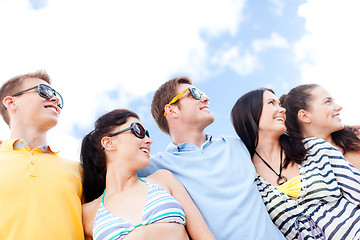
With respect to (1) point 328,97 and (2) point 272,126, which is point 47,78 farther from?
(1) point 328,97

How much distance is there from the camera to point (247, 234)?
3408 millimetres

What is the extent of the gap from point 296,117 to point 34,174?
389 centimetres

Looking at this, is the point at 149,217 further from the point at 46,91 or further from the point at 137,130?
the point at 46,91

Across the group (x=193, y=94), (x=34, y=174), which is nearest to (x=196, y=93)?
(x=193, y=94)

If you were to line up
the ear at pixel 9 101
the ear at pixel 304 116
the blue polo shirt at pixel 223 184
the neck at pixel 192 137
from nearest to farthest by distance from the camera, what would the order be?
the blue polo shirt at pixel 223 184 < the ear at pixel 9 101 < the neck at pixel 192 137 < the ear at pixel 304 116

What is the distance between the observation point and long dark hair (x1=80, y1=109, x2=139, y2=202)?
4.00m

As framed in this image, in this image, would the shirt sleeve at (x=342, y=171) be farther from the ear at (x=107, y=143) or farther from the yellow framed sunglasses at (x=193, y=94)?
the ear at (x=107, y=143)

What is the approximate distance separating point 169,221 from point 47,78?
10.3 ft

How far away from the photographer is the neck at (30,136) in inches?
166

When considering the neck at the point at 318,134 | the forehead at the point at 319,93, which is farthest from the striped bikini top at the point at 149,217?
the forehead at the point at 319,93

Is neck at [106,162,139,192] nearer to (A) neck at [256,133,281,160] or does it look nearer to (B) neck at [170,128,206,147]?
(B) neck at [170,128,206,147]

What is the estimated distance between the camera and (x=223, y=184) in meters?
3.76

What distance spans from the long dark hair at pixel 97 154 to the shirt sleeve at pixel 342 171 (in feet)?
7.72

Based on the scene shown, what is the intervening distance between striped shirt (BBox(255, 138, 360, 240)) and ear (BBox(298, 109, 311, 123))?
1.18 meters
